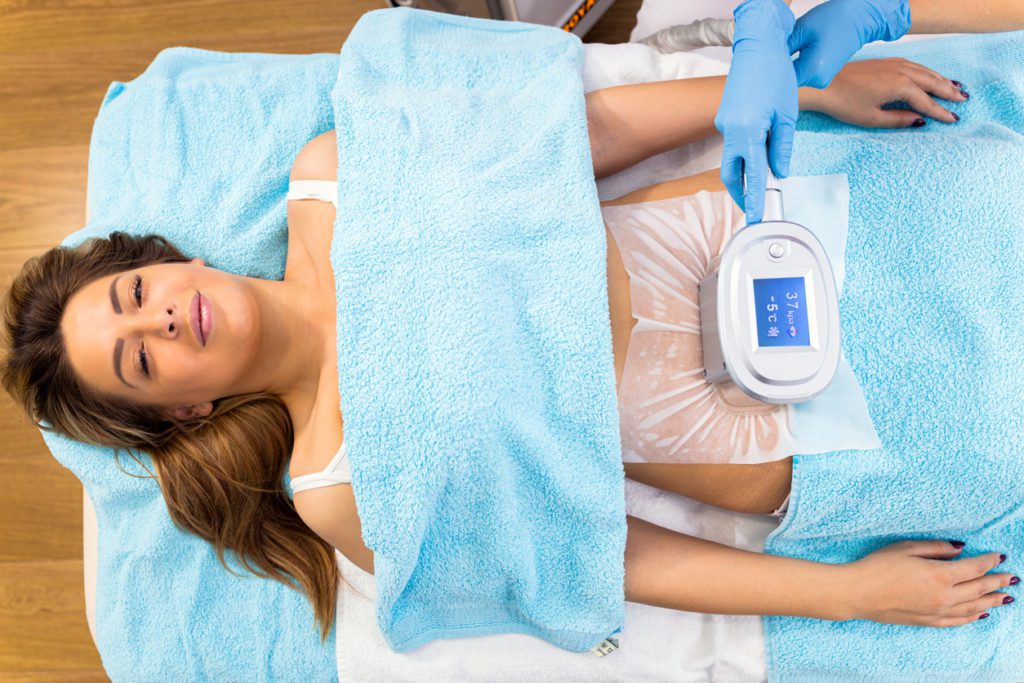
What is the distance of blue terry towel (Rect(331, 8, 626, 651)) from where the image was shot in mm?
791

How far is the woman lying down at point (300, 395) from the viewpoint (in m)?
0.83

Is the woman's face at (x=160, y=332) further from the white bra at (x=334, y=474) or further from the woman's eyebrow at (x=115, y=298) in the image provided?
the white bra at (x=334, y=474)

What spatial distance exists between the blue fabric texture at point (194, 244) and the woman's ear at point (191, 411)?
12cm

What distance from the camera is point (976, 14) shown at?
0.85 meters

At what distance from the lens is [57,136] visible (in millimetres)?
1381

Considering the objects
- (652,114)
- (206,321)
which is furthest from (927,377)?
(206,321)

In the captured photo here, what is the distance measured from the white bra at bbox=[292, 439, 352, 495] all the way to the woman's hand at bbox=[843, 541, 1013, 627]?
0.65 m

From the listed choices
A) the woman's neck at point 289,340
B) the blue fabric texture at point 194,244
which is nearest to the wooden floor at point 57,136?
the blue fabric texture at point 194,244

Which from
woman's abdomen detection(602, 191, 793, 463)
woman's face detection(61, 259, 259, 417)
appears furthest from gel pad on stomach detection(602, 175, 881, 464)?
woman's face detection(61, 259, 259, 417)

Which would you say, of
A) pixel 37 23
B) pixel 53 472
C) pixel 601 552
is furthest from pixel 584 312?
pixel 37 23

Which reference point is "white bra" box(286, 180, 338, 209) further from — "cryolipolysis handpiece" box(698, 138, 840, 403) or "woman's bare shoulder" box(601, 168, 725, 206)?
"cryolipolysis handpiece" box(698, 138, 840, 403)

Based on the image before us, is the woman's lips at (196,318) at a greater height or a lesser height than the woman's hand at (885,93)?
lesser

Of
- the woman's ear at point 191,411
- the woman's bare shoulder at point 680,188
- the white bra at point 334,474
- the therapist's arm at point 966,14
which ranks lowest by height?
the white bra at point 334,474

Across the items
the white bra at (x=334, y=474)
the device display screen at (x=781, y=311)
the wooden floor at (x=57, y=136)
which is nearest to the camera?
the device display screen at (x=781, y=311)
